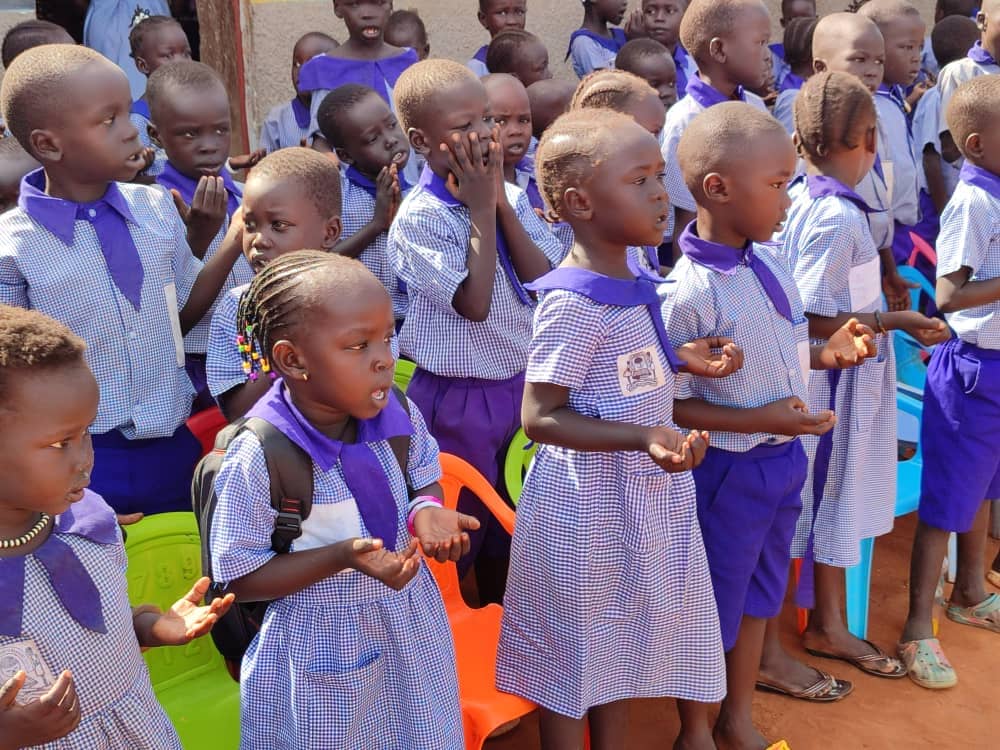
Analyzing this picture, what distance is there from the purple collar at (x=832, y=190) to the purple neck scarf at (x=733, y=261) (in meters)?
0.54

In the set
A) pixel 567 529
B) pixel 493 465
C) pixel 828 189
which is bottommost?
pixel 493 465

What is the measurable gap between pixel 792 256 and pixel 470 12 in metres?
4.38

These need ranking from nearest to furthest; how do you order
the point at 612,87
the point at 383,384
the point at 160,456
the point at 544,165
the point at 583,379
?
the point at 383,384, the point at 583,379, the point at 544,165, the point at 160,456, the point at 612,87

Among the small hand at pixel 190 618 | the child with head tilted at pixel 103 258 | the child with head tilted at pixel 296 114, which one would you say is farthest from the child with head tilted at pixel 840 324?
the child with head tilted at pixel 296 114

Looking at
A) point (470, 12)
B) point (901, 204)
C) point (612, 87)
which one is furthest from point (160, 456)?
point (470, 12)

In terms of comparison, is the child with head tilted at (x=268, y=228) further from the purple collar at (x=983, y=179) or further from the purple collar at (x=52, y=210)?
the purple collar at (x=983, y=179)

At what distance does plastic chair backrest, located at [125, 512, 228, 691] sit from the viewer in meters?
2.39

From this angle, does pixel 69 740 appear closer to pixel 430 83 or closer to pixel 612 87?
pixel 430 83

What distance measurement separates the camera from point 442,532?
79.5 inches

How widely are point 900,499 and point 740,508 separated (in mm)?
1391

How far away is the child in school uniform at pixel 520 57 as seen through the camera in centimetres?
496

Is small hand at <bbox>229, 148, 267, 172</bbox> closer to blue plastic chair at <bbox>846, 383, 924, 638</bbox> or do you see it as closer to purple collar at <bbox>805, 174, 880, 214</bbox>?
purple collar at <bbox>805, 174, 880, 214</bbox>

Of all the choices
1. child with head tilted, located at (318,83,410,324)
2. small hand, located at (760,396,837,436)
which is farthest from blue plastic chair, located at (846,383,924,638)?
child with head tilted, located at (318,83,410,324)

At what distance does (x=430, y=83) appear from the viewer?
118 inches
